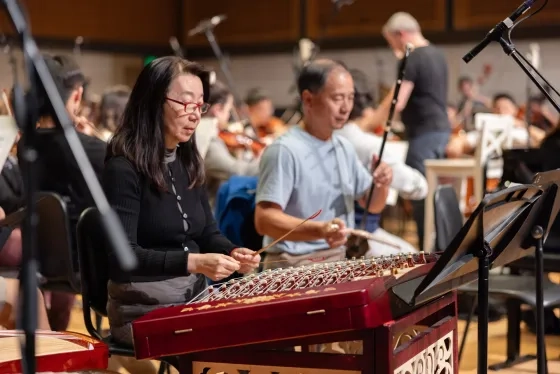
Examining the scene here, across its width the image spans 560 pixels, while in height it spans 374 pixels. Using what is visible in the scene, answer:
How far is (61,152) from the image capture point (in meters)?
3.63

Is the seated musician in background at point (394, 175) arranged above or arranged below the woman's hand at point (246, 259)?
above

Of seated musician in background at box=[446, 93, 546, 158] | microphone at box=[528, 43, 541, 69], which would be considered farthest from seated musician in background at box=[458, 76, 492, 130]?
seated musician in background at box=[446, 93, 546, 158]

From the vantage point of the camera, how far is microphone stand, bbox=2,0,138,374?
55.2 inches

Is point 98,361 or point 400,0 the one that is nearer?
point 98,361

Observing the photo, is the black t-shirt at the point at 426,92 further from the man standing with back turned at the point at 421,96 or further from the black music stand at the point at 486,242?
the black music stand at the point at 486,242

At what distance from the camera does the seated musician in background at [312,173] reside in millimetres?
3201

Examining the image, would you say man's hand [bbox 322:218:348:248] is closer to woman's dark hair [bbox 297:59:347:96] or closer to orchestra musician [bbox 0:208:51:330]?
woman's dark hair [bbox 297:59:347:96]

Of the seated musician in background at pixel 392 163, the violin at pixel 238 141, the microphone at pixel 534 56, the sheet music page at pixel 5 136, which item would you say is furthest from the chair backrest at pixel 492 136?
the sheet music page at pixel 5 136

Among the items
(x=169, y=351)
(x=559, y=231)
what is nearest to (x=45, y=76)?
(x=169, y=351)

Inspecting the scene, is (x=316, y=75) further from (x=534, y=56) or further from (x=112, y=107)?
(x=534, y=56)

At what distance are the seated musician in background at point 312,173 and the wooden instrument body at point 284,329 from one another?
109 cm

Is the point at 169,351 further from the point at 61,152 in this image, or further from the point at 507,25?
the point at 61,152

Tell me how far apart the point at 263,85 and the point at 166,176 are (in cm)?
1064

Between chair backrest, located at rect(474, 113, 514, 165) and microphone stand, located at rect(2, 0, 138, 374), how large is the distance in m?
4.80
